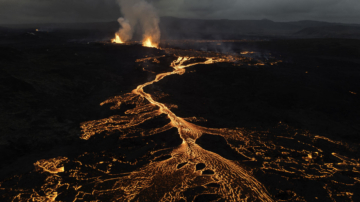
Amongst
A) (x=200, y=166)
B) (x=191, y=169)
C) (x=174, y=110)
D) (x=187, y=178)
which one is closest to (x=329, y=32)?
(x=174, y=110)

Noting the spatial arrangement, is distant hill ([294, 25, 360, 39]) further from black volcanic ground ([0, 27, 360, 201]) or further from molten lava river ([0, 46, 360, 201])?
molten lava river ([0, 46, 360, 201])

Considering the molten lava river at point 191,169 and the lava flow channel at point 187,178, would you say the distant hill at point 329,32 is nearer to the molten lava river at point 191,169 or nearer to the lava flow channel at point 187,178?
the molten lava river at point 191,169

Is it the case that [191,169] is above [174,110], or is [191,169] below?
below

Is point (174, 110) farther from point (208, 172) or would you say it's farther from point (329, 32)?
point (329, 32)

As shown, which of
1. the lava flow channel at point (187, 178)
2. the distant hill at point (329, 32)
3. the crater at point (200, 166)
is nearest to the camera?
the lava flow channel at point (187, 178)

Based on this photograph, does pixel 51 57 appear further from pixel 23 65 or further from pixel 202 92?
pixel 202 92

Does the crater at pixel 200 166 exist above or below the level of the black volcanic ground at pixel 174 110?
below

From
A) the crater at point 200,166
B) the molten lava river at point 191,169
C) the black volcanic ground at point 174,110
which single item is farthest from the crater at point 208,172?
the black volcanic ground at point 174,110
